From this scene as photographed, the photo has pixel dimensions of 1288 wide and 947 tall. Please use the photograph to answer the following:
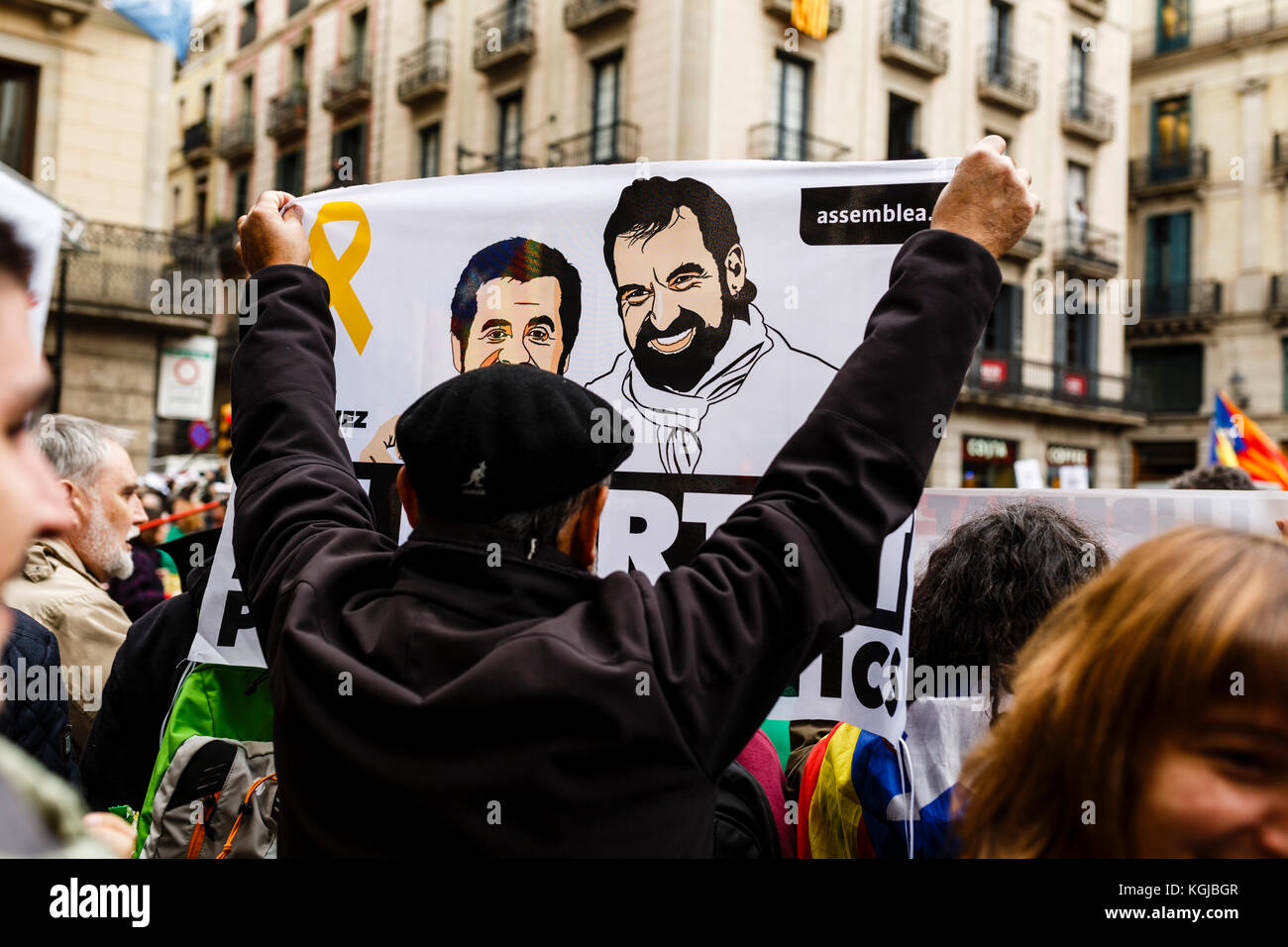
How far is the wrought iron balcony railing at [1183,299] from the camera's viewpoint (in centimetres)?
2806

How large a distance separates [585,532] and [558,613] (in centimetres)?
13

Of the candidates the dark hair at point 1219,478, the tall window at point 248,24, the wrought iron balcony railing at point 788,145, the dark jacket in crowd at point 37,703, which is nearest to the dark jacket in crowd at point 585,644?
the dark jacket in crowd at point 37,703

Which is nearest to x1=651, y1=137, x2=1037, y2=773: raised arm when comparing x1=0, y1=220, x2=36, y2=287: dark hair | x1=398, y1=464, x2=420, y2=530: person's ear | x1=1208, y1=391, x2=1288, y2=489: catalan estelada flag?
x1=398, y1=464, x2=420, y2=530: person's ear

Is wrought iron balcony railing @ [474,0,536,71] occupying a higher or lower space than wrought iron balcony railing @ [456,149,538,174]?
higher

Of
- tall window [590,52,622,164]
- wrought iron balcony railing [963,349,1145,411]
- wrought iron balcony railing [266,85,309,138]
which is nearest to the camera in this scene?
tall window [590,52,622,164]

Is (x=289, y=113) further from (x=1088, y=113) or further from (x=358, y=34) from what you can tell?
(x=1088, y=113)

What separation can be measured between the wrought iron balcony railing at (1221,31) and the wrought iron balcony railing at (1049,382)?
9251mm

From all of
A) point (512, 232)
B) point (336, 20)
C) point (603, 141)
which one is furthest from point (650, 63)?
point (512, 232)

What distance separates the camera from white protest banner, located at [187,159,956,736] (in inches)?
84.4

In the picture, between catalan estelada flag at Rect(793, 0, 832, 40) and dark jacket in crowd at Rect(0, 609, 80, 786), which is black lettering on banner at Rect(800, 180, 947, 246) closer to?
dark jacket in crowd at Rect(0, 609, 80, 786)

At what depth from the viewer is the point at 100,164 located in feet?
46.4

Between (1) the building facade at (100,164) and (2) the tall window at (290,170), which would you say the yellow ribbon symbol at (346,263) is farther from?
(2) the tall window at (290,170)

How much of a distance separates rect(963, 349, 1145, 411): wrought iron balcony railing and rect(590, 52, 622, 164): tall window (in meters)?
8.46

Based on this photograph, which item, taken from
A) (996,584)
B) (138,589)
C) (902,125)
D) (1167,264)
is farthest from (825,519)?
(1167,264)
